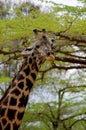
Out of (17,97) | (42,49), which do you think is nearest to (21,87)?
(17,97)

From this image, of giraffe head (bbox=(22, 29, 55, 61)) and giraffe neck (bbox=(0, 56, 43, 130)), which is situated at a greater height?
giraffe head (bbox=(22, 29, 55, 61))

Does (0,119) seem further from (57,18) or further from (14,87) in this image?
(57,18)

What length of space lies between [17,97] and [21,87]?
0.10 meters

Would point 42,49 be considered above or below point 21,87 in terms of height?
above

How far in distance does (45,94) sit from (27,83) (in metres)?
10.6

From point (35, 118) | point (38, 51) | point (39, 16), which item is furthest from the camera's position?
point (35, 118)

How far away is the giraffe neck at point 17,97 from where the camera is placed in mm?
3239

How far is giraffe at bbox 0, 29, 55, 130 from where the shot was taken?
10.6 feet

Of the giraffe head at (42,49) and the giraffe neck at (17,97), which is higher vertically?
the giraffe head at (42,49)

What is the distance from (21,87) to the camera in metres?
3.30

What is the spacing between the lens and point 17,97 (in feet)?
10.7

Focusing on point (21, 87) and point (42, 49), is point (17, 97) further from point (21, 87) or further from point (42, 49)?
point (42, 49)

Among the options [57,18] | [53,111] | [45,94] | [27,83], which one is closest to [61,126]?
[53,111]

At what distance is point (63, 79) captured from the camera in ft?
42.4
